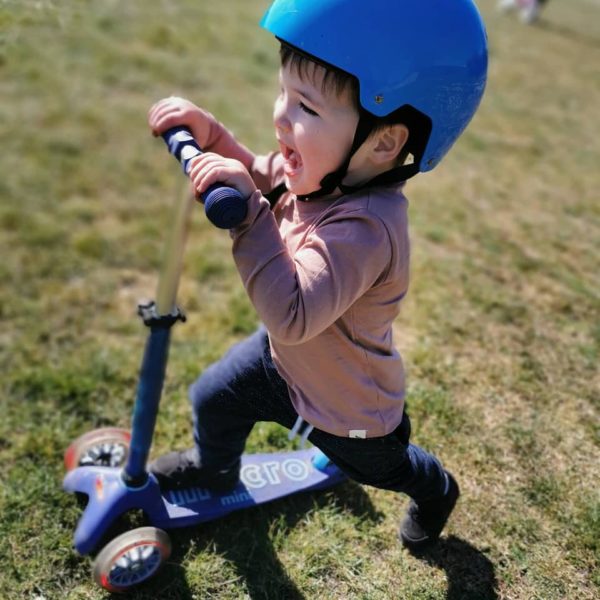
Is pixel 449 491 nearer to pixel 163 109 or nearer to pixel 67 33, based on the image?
pixel 163 109

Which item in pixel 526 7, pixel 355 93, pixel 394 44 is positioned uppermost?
pixel 394 44

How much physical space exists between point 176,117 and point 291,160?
463mm

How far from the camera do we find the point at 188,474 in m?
2.69

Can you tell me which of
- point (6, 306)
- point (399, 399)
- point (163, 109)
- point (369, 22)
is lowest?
point (6, 306)

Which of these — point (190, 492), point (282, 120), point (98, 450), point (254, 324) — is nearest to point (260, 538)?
point (190, 492)

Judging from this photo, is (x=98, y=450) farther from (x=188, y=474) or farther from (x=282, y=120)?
(x=282, y=120)

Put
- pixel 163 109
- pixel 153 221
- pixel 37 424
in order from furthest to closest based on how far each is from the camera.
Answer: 1. pixel 153 221
2. pixel 37 424
3. pixel 163 109

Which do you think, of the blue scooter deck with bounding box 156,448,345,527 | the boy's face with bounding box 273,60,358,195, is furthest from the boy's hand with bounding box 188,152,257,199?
the blue scooter deck with bounding box 156,448,345,527

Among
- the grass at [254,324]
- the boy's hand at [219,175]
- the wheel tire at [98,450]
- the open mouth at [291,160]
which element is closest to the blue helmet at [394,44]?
the open mouth at [291,160]

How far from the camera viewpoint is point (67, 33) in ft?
23.6

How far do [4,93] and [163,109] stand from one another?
4.48m

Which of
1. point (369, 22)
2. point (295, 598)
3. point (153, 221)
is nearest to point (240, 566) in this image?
point (295, 598)

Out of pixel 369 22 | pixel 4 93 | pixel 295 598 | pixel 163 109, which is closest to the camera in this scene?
pixel 369 22

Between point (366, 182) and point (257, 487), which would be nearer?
point (366, 182)
